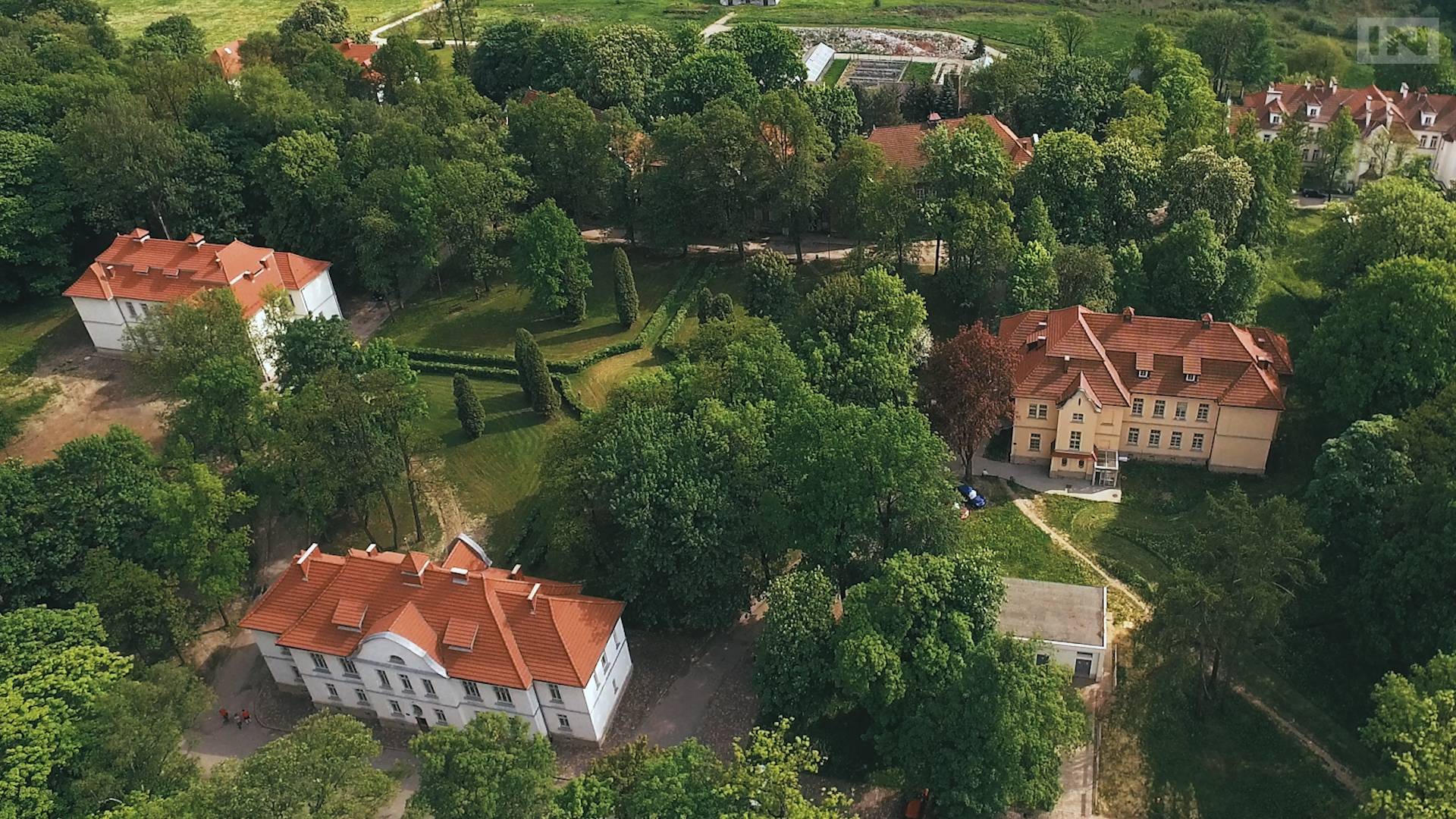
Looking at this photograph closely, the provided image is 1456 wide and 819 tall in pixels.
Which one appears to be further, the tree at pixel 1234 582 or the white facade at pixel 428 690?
the white facade at pixel 428 690

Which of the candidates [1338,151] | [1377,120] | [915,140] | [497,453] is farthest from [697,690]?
[1377,120]

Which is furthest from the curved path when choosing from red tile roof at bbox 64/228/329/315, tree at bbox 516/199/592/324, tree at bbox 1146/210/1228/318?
red tile roof at bbox 64/228/329/315

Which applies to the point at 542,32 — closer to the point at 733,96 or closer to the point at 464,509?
the point at 733,96

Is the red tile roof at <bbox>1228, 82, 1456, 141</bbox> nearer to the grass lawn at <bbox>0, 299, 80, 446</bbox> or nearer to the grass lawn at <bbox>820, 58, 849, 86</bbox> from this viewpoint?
the grass lawn at <bbox>820, 58, 849, 86</bbox>

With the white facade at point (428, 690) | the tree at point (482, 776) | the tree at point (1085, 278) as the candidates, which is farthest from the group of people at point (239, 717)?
the tree at point (1085, 278)

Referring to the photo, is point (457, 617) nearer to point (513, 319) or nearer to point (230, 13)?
point (513, 319)

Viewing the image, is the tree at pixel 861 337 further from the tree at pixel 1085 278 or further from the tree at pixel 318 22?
the tree at pixel 318 22
